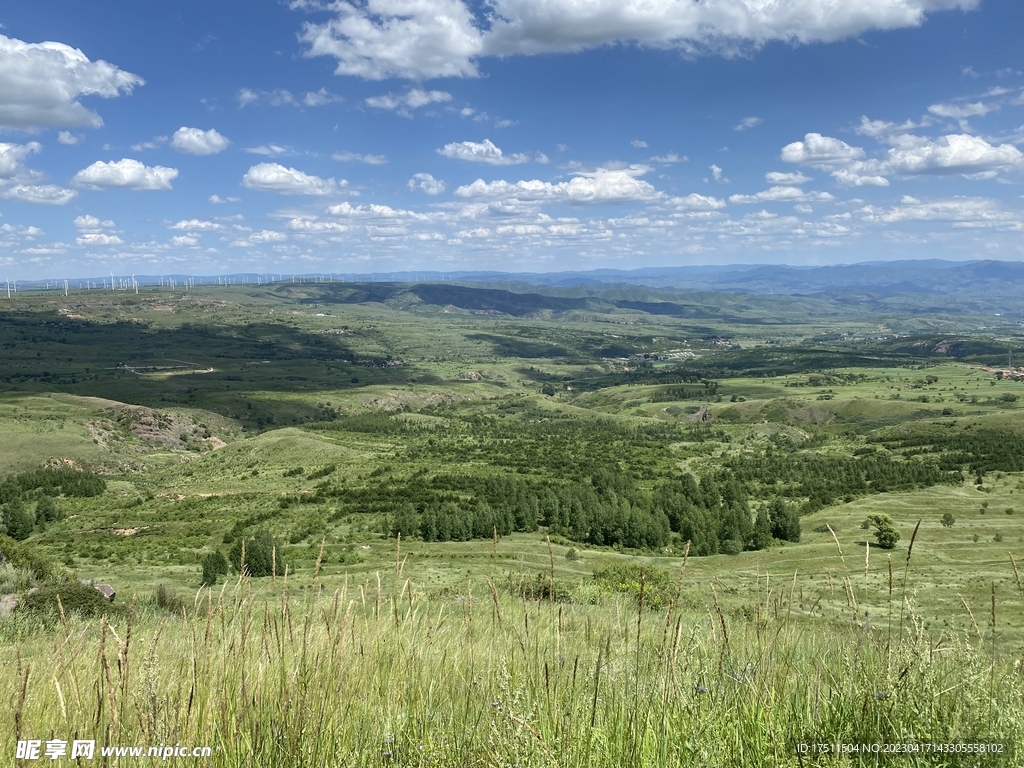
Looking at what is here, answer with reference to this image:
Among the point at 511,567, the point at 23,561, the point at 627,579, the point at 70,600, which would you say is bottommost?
the point at 627,579

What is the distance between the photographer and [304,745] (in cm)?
271

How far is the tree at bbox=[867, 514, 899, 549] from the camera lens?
46.8 m

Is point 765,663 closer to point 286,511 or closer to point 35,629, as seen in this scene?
point 35,629

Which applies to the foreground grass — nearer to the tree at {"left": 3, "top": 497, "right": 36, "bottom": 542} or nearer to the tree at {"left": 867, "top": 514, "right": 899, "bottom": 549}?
the tree at {"left": 867, "top": 514, "right": 899, "bottom": 549}

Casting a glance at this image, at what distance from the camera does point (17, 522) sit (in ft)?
169

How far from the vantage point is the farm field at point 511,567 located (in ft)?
9.64

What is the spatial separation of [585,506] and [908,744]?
61.8 metres

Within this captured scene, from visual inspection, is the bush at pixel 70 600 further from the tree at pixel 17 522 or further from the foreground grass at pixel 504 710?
the tree at pixel 17 522

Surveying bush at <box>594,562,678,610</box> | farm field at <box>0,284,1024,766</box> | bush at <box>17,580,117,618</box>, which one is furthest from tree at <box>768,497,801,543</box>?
bush at <box>17,580,117,618</box>

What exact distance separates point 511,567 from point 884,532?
114 feet

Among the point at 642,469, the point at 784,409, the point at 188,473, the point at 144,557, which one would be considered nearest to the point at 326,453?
the point at 188,473

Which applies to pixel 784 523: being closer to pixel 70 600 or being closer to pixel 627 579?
pixel 627 579

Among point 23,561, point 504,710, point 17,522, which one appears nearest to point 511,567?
point 23,561

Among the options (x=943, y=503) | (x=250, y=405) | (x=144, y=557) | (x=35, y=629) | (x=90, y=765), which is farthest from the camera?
(x=250, y=405)
